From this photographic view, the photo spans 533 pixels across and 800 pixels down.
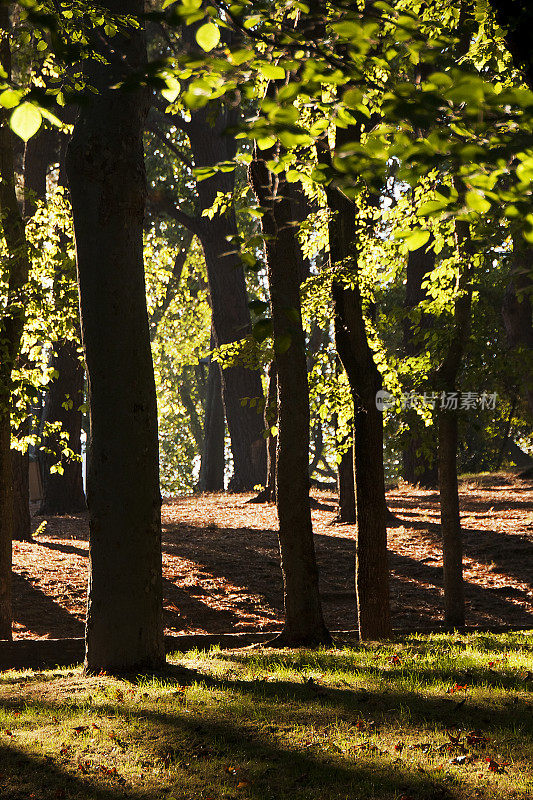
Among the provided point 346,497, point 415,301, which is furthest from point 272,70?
point 415,301

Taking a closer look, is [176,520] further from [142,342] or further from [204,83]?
[204,83]

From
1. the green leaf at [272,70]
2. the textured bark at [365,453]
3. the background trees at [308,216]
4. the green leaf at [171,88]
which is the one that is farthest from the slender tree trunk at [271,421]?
the green leaf at [272,70]

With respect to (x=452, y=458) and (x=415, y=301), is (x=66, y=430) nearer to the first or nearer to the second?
(x=415, y=301)

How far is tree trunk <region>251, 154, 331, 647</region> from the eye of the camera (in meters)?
8.10

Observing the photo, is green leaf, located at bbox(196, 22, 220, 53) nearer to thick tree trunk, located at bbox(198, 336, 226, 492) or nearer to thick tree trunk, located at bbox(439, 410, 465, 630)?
thick tree trunk, located at bbox(439, 410, 465, 630)

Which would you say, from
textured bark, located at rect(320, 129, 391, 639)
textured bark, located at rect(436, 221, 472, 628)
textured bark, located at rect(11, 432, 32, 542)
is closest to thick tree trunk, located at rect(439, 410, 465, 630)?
textured bark, located at rect(436, 221, 472, 628)

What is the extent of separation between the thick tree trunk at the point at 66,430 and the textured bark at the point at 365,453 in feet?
31.0

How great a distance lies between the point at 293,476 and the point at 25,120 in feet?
17.8

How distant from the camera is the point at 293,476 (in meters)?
8.16

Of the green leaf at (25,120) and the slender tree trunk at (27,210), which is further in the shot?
the slender tree trunk at (27,210)

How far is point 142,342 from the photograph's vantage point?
6.76m

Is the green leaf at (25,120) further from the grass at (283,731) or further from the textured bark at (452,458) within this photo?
the textured bark at (452,458)

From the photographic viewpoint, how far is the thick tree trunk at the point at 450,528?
989 centimetres

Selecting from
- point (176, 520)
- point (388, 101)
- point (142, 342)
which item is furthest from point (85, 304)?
point (176, 520)
